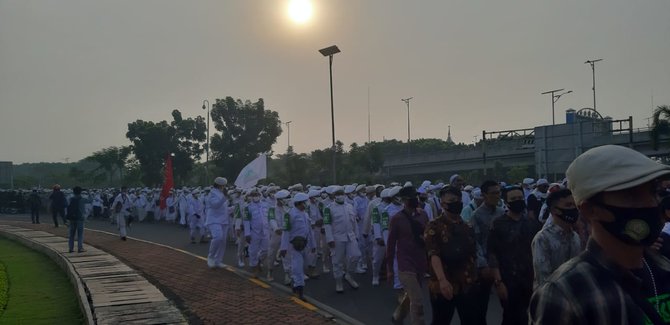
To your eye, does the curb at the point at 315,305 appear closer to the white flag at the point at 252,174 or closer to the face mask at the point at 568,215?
the face mask at the point at 568,215

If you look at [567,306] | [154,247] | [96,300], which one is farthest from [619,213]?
[154,247]

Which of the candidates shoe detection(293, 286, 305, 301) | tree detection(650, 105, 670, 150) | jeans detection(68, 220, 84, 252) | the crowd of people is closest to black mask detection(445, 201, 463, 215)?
the crowd of people

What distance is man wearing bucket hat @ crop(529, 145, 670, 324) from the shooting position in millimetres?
1969

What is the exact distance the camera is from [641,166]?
2.05m

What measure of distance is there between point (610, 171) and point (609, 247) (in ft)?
0.84

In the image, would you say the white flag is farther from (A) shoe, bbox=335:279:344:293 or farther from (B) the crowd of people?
(A) shoe, bbox=335:279:344:293

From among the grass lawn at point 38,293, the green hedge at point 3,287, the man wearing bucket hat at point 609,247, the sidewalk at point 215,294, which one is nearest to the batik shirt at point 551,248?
the man wearing bucket hat at point 609,247

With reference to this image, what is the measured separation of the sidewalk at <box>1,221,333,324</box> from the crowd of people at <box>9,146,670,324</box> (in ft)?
2.77

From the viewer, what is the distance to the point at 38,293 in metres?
11.8

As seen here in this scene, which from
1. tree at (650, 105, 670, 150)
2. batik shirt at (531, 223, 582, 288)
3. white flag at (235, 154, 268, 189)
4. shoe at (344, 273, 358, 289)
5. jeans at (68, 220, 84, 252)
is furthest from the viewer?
tree at (650, 105, 670, 150)

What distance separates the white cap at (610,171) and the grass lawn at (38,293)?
8.78 m

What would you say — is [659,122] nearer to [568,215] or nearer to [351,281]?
[351,281]

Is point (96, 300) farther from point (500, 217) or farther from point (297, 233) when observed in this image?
point (500, 217)

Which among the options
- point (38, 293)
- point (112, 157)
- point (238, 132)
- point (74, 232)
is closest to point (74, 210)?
point (74, 232)
